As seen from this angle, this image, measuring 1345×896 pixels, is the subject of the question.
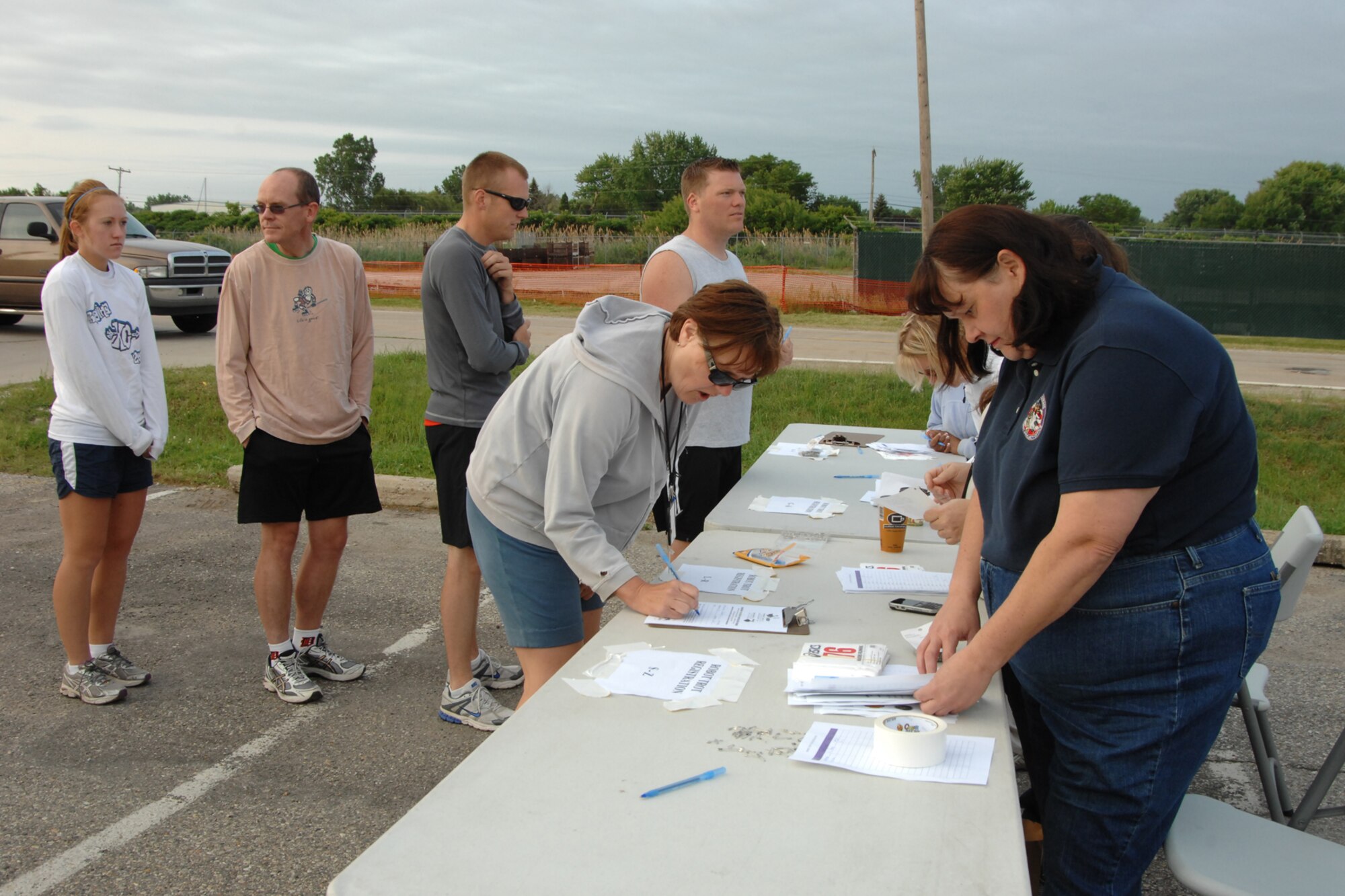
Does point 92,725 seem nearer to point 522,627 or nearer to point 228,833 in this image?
point 228,833

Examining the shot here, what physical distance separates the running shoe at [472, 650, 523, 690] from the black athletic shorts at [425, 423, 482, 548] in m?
0.67

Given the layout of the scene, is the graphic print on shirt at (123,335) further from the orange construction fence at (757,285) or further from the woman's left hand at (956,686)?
the orange construction fence at (757,285)

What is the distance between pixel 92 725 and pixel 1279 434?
850 centimetres

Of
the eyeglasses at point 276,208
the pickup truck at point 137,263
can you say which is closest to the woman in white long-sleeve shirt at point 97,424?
the eyeglasses at point 276,208

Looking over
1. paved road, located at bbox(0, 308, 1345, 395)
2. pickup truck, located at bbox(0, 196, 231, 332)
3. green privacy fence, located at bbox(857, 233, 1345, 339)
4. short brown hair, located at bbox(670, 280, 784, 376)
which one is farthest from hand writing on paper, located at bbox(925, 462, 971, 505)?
green privacy fence, located at bbox(857, 233, 1345, 339)

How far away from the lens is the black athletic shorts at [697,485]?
4.06 metres

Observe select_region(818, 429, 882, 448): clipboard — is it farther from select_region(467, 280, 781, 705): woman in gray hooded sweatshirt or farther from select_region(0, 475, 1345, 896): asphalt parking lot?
select_region(467, 280, 781, 705): woman in gray hooded sweatshirt

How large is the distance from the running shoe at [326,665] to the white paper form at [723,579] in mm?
1812

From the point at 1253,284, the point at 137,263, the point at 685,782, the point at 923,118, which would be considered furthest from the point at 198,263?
the point at 1253,284

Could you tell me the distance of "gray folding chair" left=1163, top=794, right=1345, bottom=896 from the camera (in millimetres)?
1929

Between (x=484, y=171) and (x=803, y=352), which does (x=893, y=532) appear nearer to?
(x=484, y=171)

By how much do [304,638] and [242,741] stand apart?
1.97 ft

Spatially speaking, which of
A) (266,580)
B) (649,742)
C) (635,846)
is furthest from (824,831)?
(266,580)

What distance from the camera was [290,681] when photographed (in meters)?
3.80
